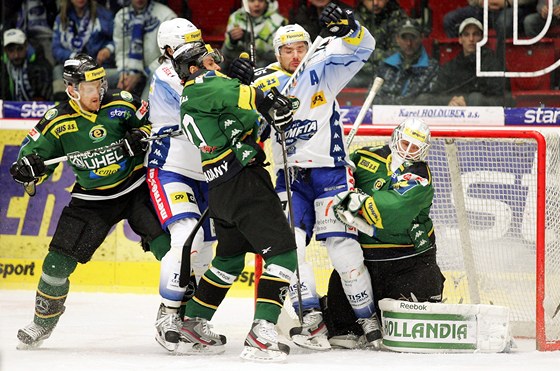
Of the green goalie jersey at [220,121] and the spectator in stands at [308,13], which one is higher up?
the green goalie jersey at [220,121]

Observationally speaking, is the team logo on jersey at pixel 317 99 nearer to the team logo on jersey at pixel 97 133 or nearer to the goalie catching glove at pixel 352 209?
the goalie catching glove at pixel 352 209

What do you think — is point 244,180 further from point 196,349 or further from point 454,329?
point 454,329

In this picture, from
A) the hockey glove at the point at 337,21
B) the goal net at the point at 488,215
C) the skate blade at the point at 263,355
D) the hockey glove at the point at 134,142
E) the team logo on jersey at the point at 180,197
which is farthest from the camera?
the goal net at the point at 488,215

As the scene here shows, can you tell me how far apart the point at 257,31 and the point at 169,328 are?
2.79 m

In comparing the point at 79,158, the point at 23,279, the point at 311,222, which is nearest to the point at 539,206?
the point at 311,222

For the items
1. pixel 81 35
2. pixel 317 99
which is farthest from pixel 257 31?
pixel 317 99

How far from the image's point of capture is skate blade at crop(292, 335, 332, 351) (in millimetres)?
5195

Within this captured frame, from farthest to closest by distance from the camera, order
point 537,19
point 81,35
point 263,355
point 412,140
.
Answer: point 81,35 < point 537,19 < point 412,140 < point 263,355

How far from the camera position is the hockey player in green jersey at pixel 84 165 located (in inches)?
209

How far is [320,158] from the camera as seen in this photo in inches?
209

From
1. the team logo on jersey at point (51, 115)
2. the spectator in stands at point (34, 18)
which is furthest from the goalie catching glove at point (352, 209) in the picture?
the spectator in stands at point (34, 18)

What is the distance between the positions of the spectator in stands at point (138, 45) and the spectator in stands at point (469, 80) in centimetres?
170

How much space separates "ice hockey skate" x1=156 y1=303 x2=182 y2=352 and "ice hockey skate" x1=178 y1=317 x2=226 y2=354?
29mm

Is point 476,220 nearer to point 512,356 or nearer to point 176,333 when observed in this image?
point 512,356
